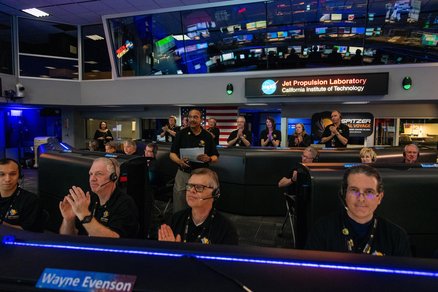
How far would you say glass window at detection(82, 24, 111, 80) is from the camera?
31.8 ft

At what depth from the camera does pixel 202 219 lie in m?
1.83

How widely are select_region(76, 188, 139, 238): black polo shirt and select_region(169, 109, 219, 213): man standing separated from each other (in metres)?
1.44

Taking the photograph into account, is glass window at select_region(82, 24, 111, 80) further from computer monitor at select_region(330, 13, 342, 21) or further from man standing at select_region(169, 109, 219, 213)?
man standing at select_region(169, 109, 219, 213)

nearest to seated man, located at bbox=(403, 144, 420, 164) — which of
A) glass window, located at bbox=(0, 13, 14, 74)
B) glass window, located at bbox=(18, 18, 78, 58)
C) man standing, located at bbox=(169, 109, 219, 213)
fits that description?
man standing, located at bbox=(169, 109, 219, 213)

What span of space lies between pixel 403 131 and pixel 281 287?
8789 millimetres

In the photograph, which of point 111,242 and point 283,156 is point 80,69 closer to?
point 283,156

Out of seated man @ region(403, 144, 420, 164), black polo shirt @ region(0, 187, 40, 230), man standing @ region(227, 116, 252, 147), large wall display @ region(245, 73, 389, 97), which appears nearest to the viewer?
black polo shirt @ region(0, 187, 40, 230)

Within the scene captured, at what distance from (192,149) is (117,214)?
64.7 inches

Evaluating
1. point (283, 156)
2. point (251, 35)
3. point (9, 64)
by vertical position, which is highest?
point (251, 35)

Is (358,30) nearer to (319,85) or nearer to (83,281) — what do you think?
(319,85)

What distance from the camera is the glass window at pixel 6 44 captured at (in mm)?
8727

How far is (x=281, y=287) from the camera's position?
61 centimetres

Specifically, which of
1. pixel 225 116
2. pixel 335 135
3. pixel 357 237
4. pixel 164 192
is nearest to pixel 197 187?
pixel 357 237

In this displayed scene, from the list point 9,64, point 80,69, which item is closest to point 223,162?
point 80,69
